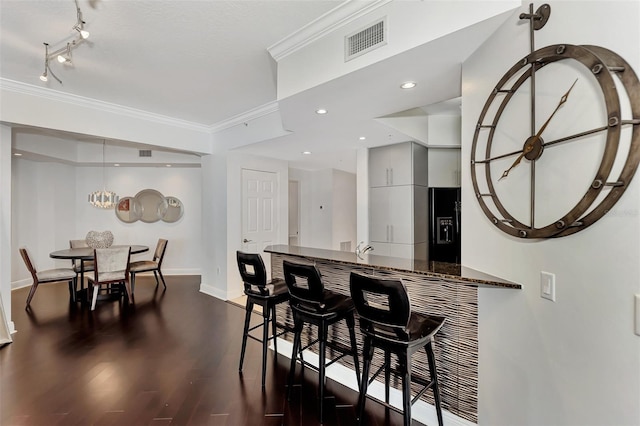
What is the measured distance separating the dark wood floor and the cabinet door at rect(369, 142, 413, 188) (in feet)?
8.88

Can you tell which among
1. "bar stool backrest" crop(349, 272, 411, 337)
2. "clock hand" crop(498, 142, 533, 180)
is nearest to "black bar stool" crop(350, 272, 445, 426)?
"bar stool backrest" crop(349, 272, 411, 337)

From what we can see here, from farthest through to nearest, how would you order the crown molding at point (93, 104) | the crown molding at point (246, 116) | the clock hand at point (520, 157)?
the crown molding at point (246, 116), the crown molding at point (93, 104), the clock hand at point (520, 157)

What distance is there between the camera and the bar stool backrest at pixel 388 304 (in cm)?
152

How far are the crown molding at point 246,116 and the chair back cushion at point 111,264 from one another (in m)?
2.43

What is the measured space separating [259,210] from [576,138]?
4693mm

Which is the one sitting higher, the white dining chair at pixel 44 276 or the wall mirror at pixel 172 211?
the wall mirror at pixel 172 211

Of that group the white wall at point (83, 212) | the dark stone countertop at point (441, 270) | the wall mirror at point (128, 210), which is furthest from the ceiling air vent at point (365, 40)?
the wall mirror at point (128, 210)

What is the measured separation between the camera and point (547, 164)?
134 cm

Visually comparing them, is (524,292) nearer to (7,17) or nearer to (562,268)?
(562,268)

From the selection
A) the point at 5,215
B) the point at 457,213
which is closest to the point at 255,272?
the point at 5,215

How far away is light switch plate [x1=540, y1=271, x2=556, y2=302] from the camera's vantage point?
131cm

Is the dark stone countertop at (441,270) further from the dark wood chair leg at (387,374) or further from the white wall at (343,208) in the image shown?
the white wall at (343,208)

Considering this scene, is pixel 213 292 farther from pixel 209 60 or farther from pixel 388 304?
pixel 388 304

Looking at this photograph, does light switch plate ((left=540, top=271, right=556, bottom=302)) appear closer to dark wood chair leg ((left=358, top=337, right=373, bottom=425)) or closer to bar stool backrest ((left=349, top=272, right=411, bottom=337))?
bar stool backrest ((left=349, top=272, right=411, bottom=337))
